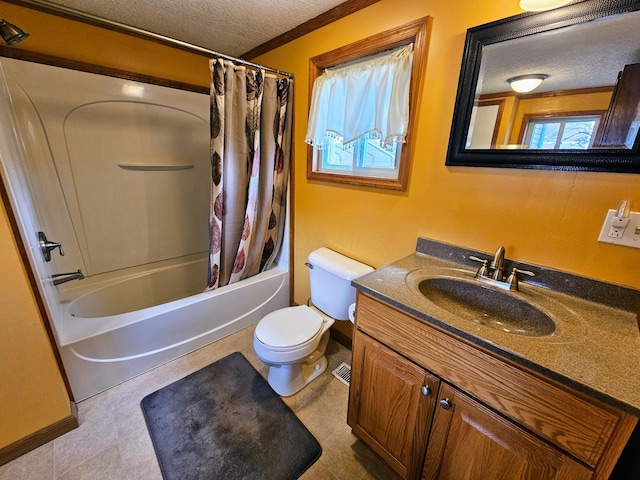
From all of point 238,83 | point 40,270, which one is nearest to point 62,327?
point 40,270

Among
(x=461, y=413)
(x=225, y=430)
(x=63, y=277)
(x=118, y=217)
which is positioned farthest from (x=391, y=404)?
(x=118, y=217)

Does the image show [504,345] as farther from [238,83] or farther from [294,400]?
[238,83]

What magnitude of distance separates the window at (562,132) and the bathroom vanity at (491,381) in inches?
18.7

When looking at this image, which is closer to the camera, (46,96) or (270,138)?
(46,96)

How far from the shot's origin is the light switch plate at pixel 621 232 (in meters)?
0.87

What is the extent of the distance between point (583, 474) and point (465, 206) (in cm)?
92

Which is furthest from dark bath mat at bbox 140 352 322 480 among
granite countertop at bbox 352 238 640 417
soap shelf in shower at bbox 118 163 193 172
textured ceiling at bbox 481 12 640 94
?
textured ceiling at bbox 481 12 640 94

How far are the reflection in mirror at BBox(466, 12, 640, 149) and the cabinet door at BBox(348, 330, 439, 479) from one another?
0.96 m

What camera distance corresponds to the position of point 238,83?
163cm

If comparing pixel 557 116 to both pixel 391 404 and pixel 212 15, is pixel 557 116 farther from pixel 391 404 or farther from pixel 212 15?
pixel 212 15

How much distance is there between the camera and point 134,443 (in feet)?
4.20

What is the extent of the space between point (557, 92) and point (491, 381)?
3.31ft

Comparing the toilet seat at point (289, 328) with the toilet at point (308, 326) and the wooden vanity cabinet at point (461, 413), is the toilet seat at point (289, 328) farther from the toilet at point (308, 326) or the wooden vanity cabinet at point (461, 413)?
the wooden vanity cabinet at point (461, 413)

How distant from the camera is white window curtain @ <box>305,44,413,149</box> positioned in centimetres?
129
